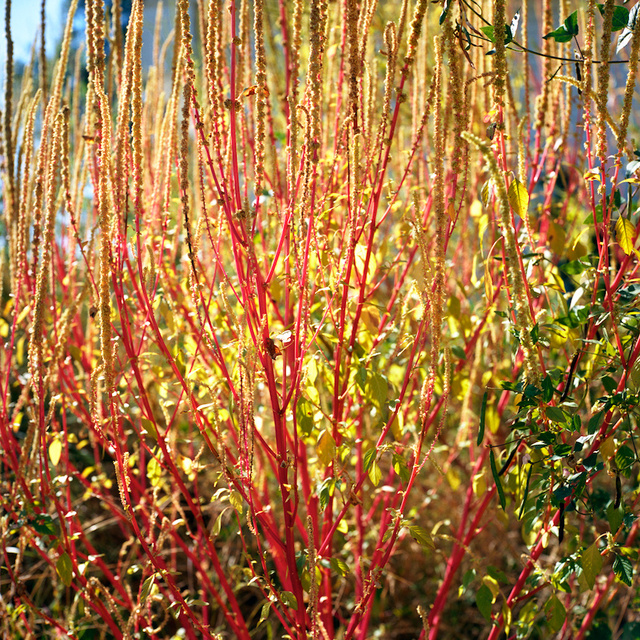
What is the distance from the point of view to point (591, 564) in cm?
105

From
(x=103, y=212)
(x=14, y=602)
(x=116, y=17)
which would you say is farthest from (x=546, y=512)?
(x=116, y=17)

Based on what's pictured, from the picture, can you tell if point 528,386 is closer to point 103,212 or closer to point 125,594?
point 103,212

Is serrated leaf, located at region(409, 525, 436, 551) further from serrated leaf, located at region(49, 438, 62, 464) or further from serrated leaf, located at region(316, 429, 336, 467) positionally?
serrated leaf, located at region(49, 438, 62, 464)

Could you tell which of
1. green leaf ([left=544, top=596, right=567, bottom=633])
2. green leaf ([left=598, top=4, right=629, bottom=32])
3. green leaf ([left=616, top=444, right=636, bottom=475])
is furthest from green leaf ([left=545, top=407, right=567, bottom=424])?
green leaf ([left=598, top=4, right=629, bottom=32])

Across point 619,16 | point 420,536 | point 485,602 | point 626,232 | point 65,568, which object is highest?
point 619,16

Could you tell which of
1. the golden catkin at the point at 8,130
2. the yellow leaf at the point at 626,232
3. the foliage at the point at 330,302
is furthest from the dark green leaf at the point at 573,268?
the golden catkin at the point at 8,130

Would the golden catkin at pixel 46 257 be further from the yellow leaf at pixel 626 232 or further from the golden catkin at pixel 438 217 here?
the yellow leaf at pixel 626 232

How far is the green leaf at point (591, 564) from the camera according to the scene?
3.43 feet

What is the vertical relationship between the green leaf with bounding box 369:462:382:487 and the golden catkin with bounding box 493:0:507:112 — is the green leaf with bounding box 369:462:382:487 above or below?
below

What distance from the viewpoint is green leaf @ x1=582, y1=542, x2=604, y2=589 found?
105 cm

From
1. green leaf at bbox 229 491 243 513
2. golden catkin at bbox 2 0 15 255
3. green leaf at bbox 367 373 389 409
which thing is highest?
golden catkin at bbox 2 0 15 255

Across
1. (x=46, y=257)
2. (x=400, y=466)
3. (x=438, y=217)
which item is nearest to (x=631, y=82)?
(x=438, y=217)

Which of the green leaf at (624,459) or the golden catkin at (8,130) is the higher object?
the golden catkin at (8,130)

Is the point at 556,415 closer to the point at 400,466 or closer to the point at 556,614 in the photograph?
the point at 400,466
